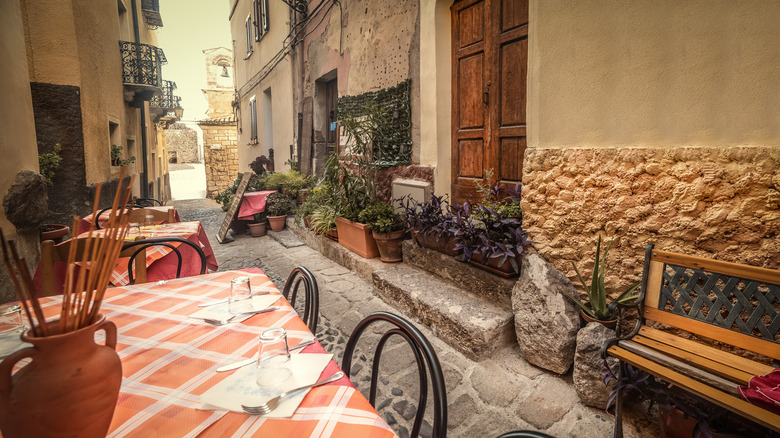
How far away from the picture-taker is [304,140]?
309 inches

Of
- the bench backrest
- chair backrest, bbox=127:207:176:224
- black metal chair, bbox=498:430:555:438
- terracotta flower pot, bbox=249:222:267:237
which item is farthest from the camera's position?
terracotta flower pot, bbox=249:222:267:237

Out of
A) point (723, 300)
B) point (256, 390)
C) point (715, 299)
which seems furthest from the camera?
point (715, 299)

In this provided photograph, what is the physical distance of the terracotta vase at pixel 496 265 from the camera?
284cm

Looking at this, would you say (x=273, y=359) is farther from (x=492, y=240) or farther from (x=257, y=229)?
(x=257, y=229)

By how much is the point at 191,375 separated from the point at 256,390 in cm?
23

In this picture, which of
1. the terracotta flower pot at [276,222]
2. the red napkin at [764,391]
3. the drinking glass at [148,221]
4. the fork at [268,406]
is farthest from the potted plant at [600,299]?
the terracotta flower pot at [276,222]

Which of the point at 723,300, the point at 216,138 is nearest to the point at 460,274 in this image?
the point at 723,300

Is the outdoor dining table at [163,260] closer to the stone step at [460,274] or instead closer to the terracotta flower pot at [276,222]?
the stone step at [460,274]

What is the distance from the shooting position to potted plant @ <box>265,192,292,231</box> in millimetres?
7023

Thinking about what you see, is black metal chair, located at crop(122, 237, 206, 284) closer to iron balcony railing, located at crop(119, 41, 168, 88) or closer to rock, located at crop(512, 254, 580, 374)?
rock, located at crop(512, 254, 580, 374)

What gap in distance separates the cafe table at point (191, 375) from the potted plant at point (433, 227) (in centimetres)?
192

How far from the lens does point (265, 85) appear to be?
33.9 ft

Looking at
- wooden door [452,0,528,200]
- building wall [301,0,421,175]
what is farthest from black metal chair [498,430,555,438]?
building wall [301,0,421,175]

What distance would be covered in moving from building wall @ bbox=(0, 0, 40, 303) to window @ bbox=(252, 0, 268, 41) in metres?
6.28
